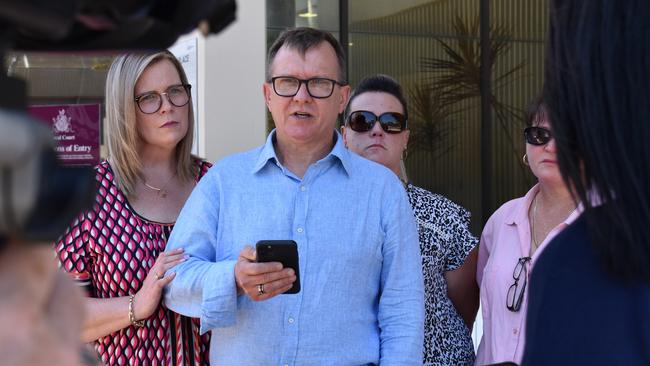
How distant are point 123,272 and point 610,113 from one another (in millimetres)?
2280

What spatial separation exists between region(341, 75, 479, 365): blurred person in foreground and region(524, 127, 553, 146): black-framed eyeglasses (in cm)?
55

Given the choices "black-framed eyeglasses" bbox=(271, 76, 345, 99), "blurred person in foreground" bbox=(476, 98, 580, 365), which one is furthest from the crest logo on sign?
"blurred person in foreground" bbox=(476, 98, 580, 365)

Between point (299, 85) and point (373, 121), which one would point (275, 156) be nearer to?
point (299, 85)

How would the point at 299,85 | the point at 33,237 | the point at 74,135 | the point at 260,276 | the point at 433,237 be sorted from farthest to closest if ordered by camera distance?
the point at 74,135 → the point at 433,237 → the point at 299,85 → the point at 260,276 → the point at 33,237

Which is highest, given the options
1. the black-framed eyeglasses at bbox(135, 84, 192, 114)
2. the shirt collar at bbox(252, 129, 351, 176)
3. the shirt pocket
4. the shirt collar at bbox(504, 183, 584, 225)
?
the black-framed eyeglasses at bbox(135, 84, 192, 114)

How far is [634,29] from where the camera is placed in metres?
1.28

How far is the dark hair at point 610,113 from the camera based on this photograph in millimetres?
1293

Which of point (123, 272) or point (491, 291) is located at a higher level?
point (123, 272)

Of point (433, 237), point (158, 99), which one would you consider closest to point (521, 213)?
point (433, 237)

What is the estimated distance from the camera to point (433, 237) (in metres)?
3.88

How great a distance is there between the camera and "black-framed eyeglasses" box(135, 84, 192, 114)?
A: 344 cm

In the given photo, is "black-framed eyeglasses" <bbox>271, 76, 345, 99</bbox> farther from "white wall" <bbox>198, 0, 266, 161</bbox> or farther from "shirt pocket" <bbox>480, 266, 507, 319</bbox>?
"white wall" <bbox>198, 0, 266, 161</bbox>

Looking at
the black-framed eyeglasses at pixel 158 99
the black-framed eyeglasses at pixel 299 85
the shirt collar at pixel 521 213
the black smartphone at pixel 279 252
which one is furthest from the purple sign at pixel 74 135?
the black smartphone at pixel 279 252

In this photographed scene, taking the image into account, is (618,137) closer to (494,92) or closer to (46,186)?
(46,186)
